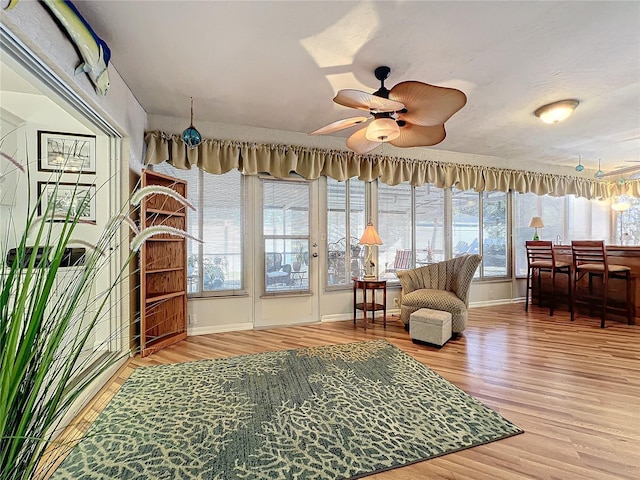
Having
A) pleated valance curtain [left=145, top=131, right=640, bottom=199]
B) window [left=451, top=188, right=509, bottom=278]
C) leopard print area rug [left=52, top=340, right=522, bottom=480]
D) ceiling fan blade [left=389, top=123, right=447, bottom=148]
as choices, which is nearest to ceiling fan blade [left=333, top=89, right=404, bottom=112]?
ceiling fan blade [left=389, top=123, right=447, bottom=148]

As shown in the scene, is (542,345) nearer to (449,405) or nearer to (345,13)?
(449,405)

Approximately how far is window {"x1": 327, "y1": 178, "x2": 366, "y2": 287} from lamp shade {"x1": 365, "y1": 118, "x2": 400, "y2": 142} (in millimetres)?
1893

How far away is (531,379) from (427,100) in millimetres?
2294

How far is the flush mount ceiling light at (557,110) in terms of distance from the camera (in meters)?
3.15

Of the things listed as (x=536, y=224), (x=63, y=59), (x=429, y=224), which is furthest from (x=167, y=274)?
(x=536, y=224)

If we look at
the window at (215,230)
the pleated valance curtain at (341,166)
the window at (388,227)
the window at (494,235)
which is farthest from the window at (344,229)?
the window at (494,235)

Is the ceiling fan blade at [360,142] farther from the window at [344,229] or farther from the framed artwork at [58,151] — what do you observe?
the framed artwork at [58,151]

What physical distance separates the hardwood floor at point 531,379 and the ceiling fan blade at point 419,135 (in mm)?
1960

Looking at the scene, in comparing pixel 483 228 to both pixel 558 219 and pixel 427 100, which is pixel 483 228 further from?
pixel 427 100

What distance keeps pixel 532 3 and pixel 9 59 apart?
2899 mm

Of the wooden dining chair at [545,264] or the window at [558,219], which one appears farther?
the window at [558,219]

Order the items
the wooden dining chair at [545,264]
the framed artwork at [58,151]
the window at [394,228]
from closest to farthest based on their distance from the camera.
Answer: the framed artwork at [58,151] < the wooden dining chair at [545,264] < the window at [394,228]

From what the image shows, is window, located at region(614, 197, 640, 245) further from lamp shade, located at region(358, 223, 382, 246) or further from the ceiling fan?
the ceiling fan

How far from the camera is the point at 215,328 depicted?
3.75 m
